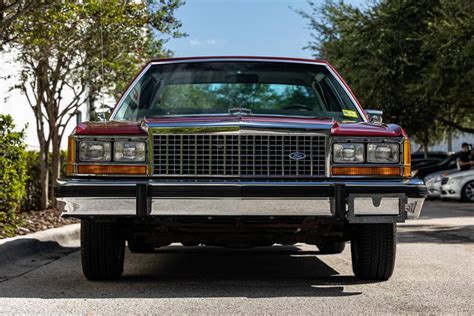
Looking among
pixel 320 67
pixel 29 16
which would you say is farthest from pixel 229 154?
pixel 29 16

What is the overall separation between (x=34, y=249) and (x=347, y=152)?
4.21 m

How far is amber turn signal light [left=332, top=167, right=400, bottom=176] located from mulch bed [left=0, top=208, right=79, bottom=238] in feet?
14.7

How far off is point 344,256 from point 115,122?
10.8 ft

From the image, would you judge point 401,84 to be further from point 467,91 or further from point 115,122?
point 115,122

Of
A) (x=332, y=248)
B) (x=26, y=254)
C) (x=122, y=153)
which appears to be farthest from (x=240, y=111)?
(x=26, y=254)

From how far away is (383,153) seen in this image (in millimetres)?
6312

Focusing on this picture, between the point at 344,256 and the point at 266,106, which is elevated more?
the point at 266,106

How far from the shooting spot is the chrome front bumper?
237 inches

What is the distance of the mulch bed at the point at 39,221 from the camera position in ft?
34.4

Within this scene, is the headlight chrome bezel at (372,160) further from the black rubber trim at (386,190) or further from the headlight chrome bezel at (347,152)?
the black rubber trim at (386,190)

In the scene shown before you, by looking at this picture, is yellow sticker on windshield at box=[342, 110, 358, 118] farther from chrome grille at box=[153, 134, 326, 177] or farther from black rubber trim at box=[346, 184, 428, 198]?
black rubber trim at box=[346, 184, 428, 198]

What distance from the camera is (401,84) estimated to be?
2645 cm

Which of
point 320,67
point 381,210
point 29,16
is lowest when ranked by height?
point 381,210

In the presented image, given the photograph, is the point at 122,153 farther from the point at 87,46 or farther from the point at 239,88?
the point at 87,46
